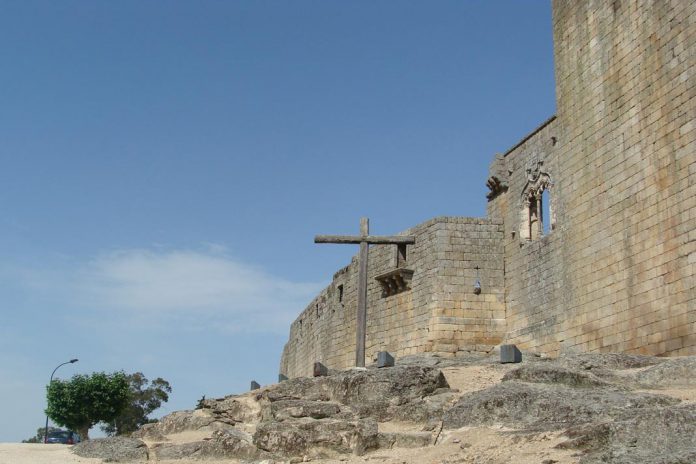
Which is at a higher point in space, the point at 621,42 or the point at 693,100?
the point at 621,42

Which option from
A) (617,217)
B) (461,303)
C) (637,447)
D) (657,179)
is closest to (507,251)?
(461,303)

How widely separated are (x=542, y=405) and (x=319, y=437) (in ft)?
9.11

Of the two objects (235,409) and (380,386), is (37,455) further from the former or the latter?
(380,386)

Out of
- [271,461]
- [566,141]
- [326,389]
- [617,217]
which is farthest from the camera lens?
[566,141]

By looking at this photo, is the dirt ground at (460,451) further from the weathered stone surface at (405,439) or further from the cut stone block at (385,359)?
the cut stone block at (385,359)

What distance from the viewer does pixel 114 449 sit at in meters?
12.2

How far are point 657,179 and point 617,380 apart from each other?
568cm

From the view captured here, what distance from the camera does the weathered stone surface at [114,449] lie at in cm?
1188

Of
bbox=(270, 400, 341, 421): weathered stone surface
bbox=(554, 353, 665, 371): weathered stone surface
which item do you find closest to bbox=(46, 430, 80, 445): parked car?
bbox=(270, 400, 341, 421): weathered stone surface

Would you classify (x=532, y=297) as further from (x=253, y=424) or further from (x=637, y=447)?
(x=637, y=447)

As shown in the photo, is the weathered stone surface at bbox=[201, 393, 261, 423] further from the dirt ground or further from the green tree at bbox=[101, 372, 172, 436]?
the green tree at bbox=[101, 372, 172, 436]

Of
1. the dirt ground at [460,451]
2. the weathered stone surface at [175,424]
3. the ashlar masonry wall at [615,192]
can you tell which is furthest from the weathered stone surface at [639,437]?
the weathered stone surface at [175,424]

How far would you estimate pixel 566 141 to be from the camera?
19.9m

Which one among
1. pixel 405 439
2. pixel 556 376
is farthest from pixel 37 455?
pixel 556 376
